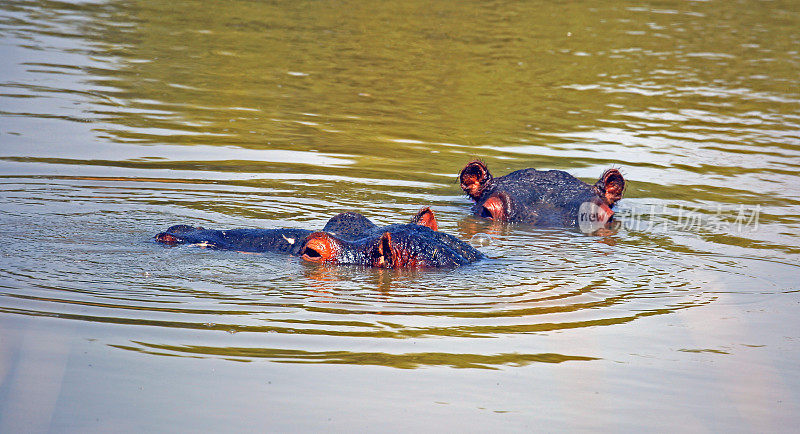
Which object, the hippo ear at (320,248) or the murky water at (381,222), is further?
the hippo ear at (320,248)

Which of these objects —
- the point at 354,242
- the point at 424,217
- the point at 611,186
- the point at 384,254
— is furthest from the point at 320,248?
the point at 611,186

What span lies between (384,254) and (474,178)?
126 inches

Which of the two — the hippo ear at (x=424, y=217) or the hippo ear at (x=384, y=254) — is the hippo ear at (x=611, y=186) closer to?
the hippo ear at (x=424, y=217)

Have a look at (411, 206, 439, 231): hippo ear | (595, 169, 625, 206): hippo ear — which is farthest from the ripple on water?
(595, 169, 625, 206): hippo ear

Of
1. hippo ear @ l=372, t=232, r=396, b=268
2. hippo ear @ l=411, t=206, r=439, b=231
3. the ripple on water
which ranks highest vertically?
hippo ear @ l=411, t=206, r=439, b=231

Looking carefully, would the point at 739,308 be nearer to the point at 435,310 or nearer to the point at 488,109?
the point at 435,310

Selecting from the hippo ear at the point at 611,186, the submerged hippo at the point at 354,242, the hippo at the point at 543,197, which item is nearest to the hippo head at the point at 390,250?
the submerged hippo at the point at 354,242

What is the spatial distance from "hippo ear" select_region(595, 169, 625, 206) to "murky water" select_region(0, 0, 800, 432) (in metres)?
0.25

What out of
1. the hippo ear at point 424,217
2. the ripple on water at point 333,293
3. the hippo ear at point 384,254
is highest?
the hippo ear at point 424,217

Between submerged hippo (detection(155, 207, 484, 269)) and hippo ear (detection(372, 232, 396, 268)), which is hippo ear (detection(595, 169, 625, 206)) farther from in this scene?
hippo ear (detection(372, 232, 396, 268))

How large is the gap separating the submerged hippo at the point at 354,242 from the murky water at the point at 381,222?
11 centimetres

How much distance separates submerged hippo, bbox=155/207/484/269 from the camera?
23.4 ft

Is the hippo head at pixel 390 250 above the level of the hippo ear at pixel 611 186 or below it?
below

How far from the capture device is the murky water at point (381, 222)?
5176 millimetres
